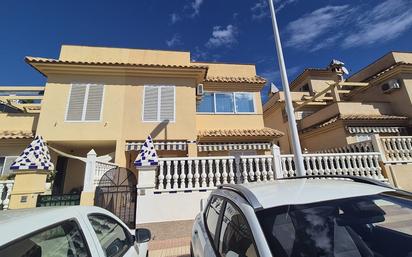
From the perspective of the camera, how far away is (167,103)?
14.1m

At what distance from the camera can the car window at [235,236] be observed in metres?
2.20

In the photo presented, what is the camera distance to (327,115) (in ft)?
63.1

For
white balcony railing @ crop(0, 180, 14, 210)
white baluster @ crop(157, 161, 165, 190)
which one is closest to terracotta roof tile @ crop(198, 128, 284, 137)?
white baluster @ crop(157, 161, 165, 190)

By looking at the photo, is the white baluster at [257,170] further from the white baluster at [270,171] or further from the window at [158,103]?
the window at [158,103]

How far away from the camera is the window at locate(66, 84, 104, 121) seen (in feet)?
43.9

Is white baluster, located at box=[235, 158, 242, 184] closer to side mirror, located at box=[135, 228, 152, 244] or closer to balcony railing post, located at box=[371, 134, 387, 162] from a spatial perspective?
side mirror, located at box=[135, 228, 152, 244]

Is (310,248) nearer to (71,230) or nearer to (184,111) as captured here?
(71,230)

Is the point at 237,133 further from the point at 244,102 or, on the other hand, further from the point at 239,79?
the point at 239,79

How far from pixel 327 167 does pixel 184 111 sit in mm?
8476

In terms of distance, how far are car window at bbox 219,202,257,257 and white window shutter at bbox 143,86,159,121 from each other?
11609 millimetres

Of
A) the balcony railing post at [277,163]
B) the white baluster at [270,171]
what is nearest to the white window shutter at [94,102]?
the white baluster at [270,171]

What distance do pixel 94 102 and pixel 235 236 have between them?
13.6 m

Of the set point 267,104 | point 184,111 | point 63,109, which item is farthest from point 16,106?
point 267,104

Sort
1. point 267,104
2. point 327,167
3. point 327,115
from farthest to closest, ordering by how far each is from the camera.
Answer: point 267,104
point 327,115
point 327,167
